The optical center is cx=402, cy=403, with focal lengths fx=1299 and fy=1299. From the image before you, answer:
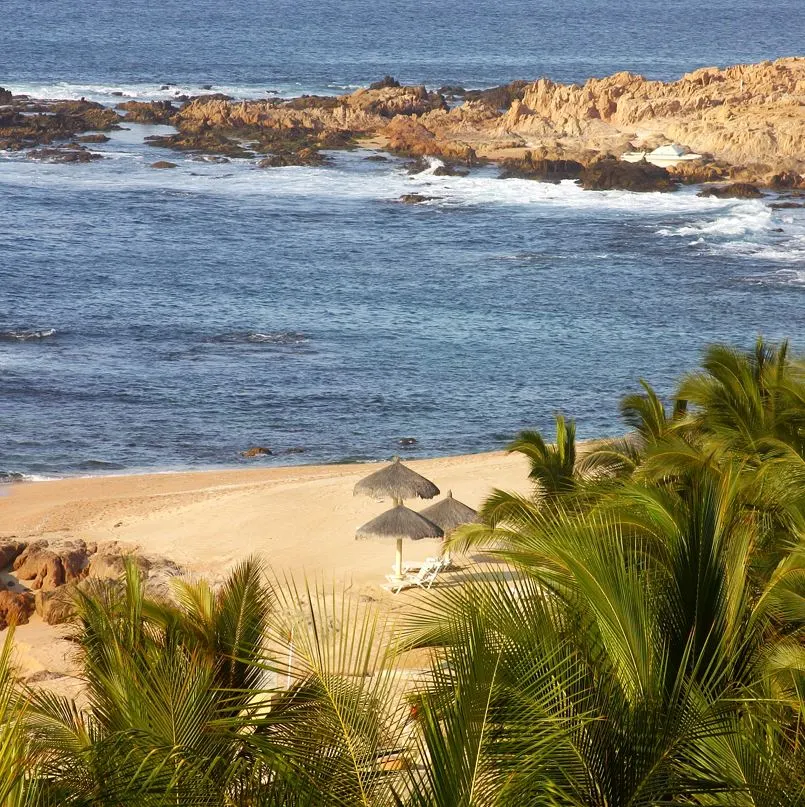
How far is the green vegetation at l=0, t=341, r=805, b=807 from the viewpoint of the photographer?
4891mm

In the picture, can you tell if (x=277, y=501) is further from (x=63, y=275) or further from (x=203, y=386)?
(x=63, y=275)

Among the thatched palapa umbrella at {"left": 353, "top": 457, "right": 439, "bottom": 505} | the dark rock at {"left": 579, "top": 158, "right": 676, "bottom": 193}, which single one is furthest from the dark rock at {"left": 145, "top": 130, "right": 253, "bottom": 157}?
the thatched palapa umbrella at {"left": 353, "top": 457, "right": 439, "bottom": 505}

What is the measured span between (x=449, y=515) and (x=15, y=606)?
18.0 feet

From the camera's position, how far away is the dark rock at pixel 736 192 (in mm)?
50094

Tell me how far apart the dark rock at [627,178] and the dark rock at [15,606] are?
1603 inches

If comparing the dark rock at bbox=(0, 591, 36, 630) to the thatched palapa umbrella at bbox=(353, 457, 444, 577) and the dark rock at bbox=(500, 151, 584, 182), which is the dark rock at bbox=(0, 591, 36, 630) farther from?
the dark rock at bbox=(500, 151, 584, 182)

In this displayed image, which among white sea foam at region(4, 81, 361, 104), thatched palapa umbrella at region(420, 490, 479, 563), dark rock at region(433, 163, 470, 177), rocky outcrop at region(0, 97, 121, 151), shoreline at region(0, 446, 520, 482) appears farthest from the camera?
white sea foam at region(4, 81, 361, 104)

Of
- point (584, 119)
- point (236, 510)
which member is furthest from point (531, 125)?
point (236, 510)

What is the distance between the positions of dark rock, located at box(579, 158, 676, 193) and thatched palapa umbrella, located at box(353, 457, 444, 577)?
37336 mm

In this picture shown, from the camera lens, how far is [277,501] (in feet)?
69.1

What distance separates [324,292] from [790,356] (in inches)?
1011

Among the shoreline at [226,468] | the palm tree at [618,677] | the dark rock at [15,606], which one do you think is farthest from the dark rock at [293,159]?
the palm tree at [618,677]

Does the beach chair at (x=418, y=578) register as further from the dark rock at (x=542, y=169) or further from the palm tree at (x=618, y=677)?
the dark rock at (x=542, y=169)

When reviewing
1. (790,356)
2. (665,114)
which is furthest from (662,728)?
(665,114)
